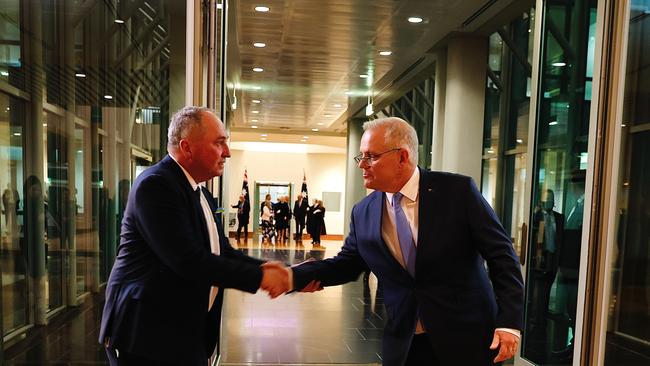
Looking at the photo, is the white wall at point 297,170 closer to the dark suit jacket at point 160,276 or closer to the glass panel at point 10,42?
the glass panel at point 10,42

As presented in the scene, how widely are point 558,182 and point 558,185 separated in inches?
1.1

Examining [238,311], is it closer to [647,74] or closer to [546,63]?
[546,63]

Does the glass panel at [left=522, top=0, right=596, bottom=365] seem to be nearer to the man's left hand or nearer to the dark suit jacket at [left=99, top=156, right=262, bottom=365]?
the man's left hand

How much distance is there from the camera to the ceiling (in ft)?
19.5

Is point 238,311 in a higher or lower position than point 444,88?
lower

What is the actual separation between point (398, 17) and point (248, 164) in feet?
59.3

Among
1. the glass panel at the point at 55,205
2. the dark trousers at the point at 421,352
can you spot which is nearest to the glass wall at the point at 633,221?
the dark trousers at the point at 421,352

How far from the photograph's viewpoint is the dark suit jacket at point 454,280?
1909 mm

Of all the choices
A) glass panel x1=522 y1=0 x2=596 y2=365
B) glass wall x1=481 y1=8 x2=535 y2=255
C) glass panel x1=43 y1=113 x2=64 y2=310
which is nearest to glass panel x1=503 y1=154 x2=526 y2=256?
glass wall x1=481 y1=8 x2=535 y2=255

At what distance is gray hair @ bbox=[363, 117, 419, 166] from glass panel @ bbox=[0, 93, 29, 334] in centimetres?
349

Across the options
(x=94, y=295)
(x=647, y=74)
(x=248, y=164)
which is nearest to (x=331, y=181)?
(x=248, y=164)

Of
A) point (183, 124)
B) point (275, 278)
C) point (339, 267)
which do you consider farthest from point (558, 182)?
point (183, 124)

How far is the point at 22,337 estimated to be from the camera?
436 cm

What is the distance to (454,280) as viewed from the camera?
1.96m
